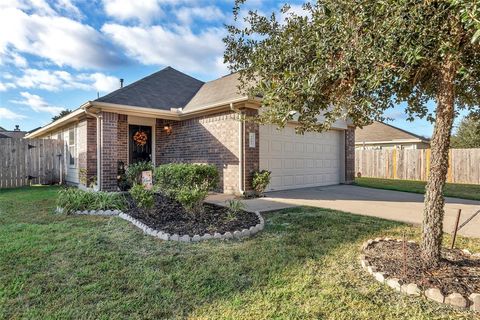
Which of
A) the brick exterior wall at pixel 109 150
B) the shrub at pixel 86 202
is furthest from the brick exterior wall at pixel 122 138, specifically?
the shrub at pixel 86 202

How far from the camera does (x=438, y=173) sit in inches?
125

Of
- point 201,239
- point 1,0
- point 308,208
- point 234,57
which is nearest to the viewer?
point 201,239

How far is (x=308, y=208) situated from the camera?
6809 mm

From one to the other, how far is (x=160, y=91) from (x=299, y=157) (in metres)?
6.14

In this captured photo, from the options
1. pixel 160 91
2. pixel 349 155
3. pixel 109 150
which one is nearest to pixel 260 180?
pixel 109 150

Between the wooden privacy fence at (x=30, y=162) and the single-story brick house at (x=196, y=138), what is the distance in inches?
26.9

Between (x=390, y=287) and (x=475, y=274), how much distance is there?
102 centimetres

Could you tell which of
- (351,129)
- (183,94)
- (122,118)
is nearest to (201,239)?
(122,118)

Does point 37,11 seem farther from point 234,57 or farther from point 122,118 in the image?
point 234,57

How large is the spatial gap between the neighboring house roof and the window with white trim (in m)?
18.6

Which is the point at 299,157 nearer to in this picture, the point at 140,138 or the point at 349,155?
the point at 349,155

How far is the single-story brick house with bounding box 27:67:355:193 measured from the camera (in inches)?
348

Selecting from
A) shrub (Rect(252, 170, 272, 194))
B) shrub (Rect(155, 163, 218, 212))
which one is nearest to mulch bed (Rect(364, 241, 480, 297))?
shrub (Rect(155, 163, 218, 212))

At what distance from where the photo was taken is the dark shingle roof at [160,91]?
10.0 metres
